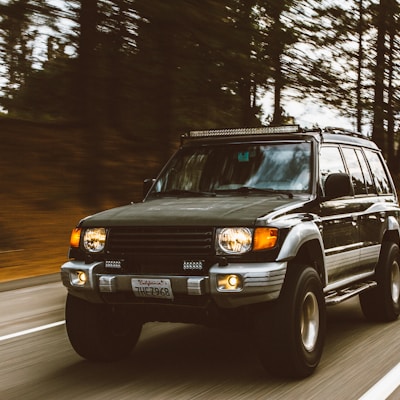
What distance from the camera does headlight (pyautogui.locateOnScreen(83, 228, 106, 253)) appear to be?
5941 millimetres

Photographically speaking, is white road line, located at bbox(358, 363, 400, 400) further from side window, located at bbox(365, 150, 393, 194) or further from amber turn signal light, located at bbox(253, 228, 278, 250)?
side window, located at bbox(365, 150, 393, 194)

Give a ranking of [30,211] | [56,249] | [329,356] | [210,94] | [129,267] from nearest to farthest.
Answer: [129,267] < [329,356] < [56,249] < [30,211] < [210,94]

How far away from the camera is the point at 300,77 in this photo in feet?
69.5

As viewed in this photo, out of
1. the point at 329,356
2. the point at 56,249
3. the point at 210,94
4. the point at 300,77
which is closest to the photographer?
the point at 329,356

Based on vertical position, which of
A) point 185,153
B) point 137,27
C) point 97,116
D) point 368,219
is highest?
point 137,27

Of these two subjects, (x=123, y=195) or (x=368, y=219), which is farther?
(x=123, y=195)

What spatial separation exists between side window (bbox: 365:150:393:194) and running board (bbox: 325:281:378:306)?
4.71 ft

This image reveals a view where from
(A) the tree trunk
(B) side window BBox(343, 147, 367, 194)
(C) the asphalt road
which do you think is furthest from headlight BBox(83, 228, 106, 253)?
(A) the tree trunk

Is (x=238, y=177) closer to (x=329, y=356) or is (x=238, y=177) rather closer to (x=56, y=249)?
(x=329, y=356)

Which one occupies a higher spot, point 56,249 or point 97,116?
point 97,116

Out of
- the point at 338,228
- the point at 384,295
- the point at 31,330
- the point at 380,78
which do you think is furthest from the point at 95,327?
the point at 380,78

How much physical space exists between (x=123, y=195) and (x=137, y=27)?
5.66 metres

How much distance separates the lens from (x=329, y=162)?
7203 mm

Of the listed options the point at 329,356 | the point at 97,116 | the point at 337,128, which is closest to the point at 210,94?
the point at 97,116
